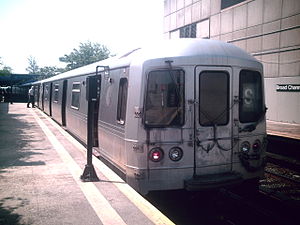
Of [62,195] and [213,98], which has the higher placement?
[213,98]

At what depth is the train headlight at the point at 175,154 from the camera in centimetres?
518

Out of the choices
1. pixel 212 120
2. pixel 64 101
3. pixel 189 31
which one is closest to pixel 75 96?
pixel 64 101

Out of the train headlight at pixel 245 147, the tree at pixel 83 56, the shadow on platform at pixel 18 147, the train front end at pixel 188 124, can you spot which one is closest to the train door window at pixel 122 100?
the train front end at pixel 188 124

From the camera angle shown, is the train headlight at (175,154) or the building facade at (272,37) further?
the building facade at (272,37)

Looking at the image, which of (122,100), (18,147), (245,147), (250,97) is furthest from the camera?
(18,147)

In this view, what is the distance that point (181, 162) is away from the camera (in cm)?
522

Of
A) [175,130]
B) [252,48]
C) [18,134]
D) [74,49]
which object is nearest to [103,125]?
[175,130]

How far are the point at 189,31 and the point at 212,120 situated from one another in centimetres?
3074

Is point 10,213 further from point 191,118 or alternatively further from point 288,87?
point 288,87

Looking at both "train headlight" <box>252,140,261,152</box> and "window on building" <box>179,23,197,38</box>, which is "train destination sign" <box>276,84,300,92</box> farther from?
"train headlight" <box>252,140,261,152</box>

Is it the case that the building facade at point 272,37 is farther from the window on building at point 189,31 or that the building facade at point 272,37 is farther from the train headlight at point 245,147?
the train headlight at point 245,147

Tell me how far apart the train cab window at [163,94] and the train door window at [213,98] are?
15.7 inches

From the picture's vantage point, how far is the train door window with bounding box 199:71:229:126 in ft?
17.7

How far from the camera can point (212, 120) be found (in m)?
5.46
